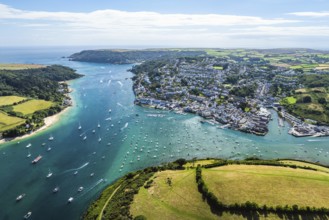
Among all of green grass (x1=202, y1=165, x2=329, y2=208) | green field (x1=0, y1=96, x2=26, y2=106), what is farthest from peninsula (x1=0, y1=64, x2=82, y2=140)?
green grass (x1=202, y1=165, x2=329, y2=208)

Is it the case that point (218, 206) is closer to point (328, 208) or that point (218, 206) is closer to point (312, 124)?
point (328, 208)

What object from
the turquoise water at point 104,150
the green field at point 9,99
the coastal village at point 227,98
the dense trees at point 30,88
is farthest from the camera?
the dense trees at point 30,88

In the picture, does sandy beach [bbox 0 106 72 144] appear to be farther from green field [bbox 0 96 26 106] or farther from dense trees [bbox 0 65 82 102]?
green field [bbox 0 96 26 106]

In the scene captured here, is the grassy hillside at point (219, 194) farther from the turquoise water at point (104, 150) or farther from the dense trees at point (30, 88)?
the dense trees at point (30, 88)

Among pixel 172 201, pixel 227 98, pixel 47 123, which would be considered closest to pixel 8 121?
pixel 47 123

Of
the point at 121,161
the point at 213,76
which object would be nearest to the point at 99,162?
the point at 121,161

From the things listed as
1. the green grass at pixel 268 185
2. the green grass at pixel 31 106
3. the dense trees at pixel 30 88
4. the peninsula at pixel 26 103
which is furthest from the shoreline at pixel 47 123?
the green grass at pixel 268 185
